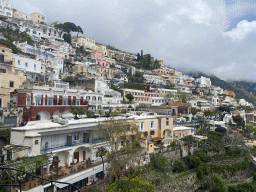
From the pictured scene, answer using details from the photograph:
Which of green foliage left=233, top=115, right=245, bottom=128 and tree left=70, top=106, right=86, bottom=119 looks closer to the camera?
tree left=70, top=106, right=86, bottom=119

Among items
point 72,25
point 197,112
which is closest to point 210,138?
point 197,112

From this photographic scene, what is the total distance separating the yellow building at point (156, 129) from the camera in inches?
1192

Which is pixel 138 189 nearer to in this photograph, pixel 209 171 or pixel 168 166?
pixel 168 166

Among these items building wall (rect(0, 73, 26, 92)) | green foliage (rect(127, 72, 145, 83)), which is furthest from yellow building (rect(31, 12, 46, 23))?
building wall (rect(0, 73, 26, 92))

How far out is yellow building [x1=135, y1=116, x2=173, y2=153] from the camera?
1192 inches

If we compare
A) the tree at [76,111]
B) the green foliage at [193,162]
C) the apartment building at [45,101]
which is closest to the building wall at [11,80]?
the apartment building at [45,101]

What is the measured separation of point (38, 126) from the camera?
18.9 m

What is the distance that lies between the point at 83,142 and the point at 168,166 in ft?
40.1

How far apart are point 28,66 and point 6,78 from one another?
12.8 m

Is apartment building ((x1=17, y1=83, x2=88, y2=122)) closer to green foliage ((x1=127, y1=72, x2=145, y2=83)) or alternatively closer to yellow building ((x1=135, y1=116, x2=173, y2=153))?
yellow building ((x1=135, y1=116, x2=173, y2=153))

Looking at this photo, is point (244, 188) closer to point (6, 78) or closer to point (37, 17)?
point (6, 78)

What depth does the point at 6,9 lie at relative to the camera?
7644 centimetres

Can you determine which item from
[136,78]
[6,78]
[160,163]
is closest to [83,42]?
[136,78]

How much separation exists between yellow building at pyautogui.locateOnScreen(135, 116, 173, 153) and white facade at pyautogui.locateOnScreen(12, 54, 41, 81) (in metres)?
28.2
